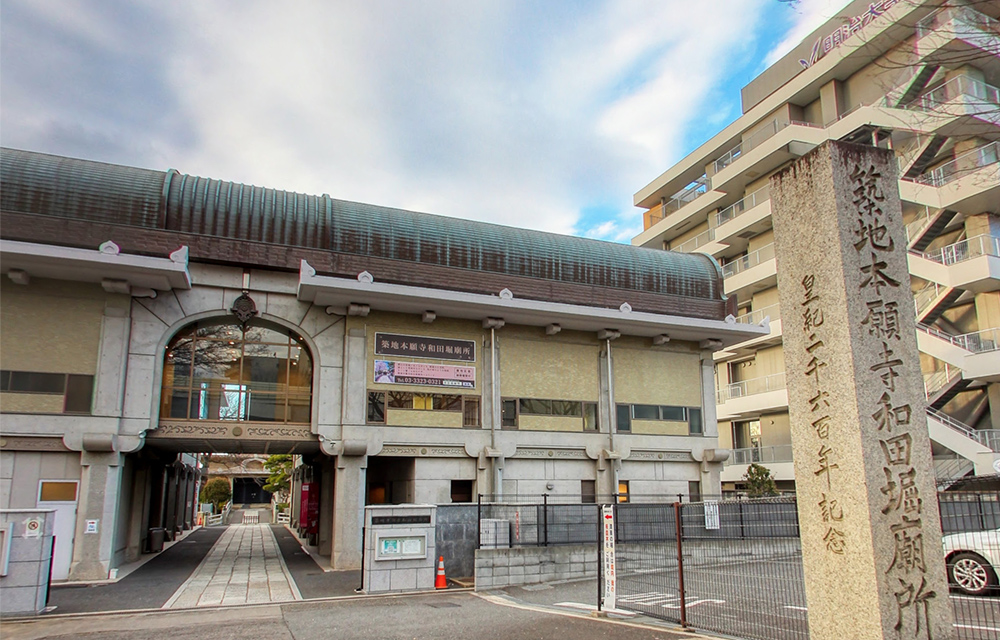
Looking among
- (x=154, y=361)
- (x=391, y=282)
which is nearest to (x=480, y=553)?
(x=391, y=282)

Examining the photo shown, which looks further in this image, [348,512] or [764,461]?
[764,461]

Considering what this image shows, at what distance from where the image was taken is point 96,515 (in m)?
19.6

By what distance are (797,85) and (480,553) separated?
36.1m

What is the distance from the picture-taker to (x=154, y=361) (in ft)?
69.9

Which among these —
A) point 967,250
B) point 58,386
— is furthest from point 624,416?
point 58,386

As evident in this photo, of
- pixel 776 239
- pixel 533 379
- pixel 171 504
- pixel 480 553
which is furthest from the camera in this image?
pixel 171 504

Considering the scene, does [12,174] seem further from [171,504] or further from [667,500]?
[667,500]

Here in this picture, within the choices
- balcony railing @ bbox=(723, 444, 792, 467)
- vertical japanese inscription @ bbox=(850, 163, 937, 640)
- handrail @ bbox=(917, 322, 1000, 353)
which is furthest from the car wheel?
balcony railing @ bbox=(723, 444, 792, 467)

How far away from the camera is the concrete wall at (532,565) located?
56.3ft

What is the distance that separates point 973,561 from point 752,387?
32.9 m

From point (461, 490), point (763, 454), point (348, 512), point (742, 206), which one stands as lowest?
point (348, 512)

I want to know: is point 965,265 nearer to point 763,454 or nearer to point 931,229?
point 931,229

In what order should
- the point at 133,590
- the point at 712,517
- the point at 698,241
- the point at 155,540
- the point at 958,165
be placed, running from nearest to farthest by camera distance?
the point at 133,590
the point at 712,517
the point at 155,540
the point at 958,165
the point at 698,241

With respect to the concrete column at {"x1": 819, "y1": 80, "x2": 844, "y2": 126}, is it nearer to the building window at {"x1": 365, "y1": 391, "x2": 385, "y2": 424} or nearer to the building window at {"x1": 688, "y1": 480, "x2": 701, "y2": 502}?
the building window at {"x1": 688, "y1": 480, "x2": 701, "y2": 502}
